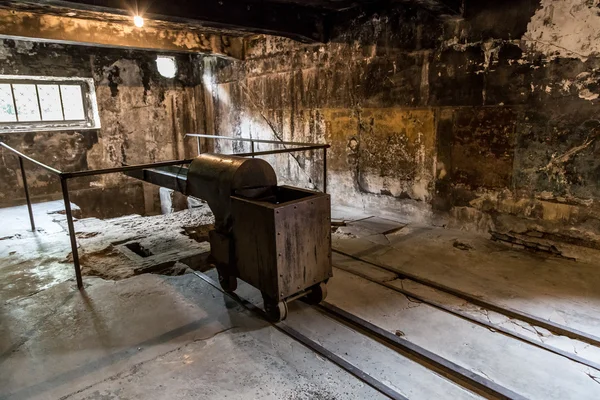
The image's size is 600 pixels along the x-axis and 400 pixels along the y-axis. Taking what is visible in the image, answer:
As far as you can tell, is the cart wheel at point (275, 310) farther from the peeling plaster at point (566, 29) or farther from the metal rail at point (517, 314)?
the peeling plaster at point (566, 29)

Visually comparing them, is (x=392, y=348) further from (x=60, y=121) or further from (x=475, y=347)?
(x=60, y=121)

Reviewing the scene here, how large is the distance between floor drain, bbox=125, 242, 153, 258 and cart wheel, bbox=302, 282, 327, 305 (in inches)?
79.9

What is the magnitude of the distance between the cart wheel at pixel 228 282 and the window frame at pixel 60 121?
496 cm

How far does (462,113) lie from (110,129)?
573 centimetres

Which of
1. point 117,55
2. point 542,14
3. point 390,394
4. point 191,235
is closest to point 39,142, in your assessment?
point 117,55

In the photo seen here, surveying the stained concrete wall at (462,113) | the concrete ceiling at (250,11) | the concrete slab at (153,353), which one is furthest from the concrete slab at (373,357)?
the concrete ceiling at (250,11)

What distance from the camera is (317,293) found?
2.69 m

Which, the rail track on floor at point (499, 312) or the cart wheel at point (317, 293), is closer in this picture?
the rail track on floor at point (499, 312)

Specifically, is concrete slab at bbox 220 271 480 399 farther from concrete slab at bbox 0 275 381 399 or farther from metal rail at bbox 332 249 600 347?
metal rail at bbox 332 249 600 347

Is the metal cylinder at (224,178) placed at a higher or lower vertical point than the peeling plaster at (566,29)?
lower

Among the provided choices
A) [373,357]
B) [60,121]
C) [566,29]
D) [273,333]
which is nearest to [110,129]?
[60,121]

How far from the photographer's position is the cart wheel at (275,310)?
2.44 metres

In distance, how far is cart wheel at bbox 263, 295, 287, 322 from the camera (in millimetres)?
2441

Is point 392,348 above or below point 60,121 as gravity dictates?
below
